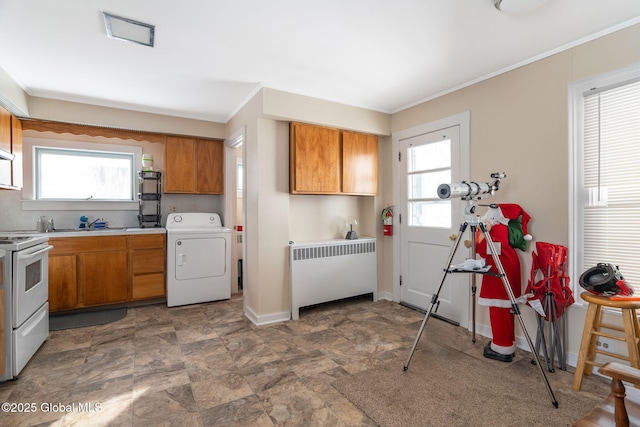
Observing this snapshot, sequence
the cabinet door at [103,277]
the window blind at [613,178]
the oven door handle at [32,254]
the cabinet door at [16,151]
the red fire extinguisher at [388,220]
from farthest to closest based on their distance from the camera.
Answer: the red fire extinguisher at [388,220]
the cabinet door at [103,277]
the cabinet door at [16,151]
the oven door handle at [32,254]
the window blind at [613,178]

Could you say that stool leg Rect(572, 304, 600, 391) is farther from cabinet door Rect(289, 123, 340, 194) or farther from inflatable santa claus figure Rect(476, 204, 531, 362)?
cabinet door Rect(289, 123, 340, 194)

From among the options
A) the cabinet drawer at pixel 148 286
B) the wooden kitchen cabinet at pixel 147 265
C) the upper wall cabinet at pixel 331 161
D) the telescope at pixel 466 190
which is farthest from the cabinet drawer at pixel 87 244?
the telescope at pixel 466 190

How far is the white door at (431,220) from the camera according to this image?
305cm

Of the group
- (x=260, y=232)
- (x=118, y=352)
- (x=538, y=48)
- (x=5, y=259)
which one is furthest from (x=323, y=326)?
(x=538, y=48)

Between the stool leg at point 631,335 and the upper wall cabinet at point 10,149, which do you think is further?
the upper wall cabinet at point 10,149

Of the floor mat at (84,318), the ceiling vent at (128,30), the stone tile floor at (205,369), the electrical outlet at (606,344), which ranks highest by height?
the ceiling vent at (128,30)

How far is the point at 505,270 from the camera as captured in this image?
2.36 m

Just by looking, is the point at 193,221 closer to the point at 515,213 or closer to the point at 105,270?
the point at 105,270

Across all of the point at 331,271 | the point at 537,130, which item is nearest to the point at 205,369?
the point at 331,271

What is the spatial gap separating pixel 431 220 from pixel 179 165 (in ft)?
10.7

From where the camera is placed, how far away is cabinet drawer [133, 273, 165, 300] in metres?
3.60

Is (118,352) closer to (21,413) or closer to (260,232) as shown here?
(21,413)

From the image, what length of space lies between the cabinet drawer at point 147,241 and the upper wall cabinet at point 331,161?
5.98 ft

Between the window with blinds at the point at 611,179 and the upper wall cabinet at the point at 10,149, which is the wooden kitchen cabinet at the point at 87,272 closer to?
the upper wall cabinet at the point at 10,149
